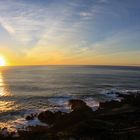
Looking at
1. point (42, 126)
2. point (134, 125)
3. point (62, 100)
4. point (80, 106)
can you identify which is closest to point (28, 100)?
point (62, 100)

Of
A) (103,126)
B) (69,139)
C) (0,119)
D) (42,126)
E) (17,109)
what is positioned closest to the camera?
(69,139)

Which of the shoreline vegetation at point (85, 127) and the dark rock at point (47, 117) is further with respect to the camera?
the dark rock at point (47, 117)

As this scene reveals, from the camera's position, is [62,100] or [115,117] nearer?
[115,117]

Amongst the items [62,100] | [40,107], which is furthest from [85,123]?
[62,100]

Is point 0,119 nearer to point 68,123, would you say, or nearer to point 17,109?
point 17,109

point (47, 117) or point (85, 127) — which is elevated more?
point (85, 127)

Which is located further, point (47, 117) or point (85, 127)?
point (47, 117)

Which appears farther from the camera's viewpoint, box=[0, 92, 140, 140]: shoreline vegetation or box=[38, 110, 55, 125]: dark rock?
box=[38, 110, 55, 125]: dark rock

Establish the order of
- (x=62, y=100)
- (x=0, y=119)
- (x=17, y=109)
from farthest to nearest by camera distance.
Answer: (x=62, y=100) → (x=17, y=109) → (x=0, y=119)
